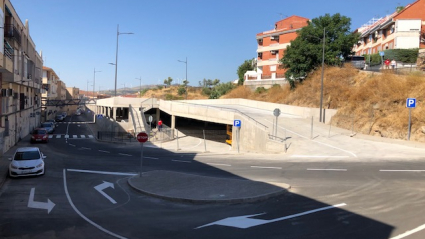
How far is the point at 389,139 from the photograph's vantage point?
81.1 ft

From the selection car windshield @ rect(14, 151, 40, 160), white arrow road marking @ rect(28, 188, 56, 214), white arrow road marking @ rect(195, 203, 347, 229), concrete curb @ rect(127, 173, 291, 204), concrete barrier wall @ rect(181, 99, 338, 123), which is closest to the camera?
white arrow road marking @ rect(195, 203, 347, 229)

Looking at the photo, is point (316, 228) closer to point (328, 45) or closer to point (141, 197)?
point (141, 197)

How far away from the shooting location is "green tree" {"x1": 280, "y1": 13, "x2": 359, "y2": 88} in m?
39.7

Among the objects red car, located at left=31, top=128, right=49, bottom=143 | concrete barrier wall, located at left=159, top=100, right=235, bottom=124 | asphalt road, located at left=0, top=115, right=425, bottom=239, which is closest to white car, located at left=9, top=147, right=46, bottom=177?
asphalt road, located at left=0, top=115, right=425, bottom=239

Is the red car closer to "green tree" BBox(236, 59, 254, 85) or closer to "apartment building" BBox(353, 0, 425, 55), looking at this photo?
"apartment building" BBox(353, 0, 425, 55)

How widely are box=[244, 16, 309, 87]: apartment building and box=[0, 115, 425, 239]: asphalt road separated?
42747 millimetres

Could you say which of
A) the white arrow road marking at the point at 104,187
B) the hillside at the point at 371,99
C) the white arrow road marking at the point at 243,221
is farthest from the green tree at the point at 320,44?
the white arrow road marking at the point at 243,221

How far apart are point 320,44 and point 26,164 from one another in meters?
34.1

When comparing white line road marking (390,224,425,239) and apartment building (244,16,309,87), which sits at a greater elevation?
apartment building (244,16,309,87)

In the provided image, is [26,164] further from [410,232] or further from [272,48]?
[272,48]

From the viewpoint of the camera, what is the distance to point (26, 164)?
1619cm

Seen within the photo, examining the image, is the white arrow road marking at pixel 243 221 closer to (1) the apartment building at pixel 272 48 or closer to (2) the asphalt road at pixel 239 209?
(2) the asphalt road at pixel 239 209

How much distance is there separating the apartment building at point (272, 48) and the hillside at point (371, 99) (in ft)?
62.1

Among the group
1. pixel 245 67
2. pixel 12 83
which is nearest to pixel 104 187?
pixel 12 83
